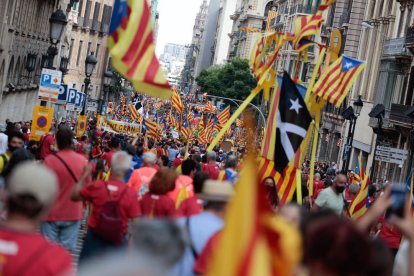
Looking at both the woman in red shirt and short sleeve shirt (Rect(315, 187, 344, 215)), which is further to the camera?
short sleeve shirt (Rect(315, 187, 344, 215))

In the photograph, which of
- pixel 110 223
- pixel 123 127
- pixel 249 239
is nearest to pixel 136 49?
pixel 110 223

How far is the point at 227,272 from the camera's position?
4578 mm

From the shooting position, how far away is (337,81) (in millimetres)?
20062

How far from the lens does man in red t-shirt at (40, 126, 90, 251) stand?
10.4 meters

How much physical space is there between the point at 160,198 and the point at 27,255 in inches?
206

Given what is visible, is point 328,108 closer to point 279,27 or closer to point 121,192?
point 279,27

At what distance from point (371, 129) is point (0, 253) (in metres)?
45.4

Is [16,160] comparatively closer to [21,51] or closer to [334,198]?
[334,198]

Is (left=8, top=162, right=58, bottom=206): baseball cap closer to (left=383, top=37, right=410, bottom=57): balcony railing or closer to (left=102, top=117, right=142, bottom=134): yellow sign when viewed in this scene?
(left=102, top=117, right=142, bottom=134): yellow sign

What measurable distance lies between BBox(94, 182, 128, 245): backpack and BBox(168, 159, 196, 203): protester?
134 cm

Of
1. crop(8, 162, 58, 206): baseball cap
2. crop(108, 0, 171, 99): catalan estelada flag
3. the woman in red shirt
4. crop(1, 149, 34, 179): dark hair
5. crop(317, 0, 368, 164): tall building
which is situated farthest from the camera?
crop(317, 0, 368, 164): tall building

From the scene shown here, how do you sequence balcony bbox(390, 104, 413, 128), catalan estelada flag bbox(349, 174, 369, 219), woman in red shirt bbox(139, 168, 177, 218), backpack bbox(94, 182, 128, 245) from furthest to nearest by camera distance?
balcony bbox(390, 104, 413, 128)
catalan estelada flag bbox(349, 174, 369, 219)
woman in red shirt bbox(139, 168, 177, 218)
backpack bbox(94, 182, 128, 245)

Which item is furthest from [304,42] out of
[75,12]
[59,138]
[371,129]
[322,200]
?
[75,12]

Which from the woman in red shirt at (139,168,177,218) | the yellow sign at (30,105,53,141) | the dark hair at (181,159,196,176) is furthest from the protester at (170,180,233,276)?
the yellow sign at (30,105,53,141)
